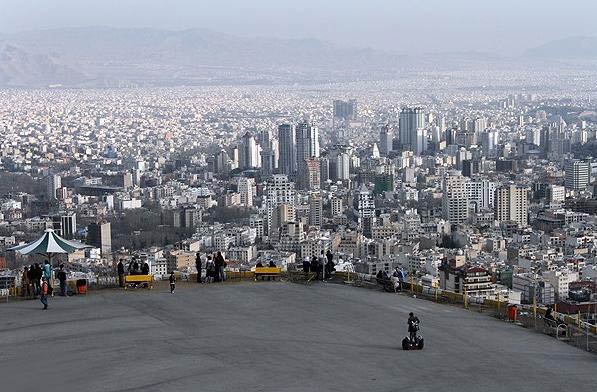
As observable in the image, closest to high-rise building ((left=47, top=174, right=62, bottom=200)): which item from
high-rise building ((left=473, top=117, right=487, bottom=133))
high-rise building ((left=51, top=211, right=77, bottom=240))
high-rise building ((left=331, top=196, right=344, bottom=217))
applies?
high-rise building ((left=51, top=211, right=77, bottom=240))

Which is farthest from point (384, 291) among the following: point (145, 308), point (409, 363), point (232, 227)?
point (232, 227)

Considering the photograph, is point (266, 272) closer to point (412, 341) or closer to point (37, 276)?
point (37, 276)

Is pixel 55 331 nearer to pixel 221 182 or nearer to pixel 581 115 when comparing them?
pixel 221 182

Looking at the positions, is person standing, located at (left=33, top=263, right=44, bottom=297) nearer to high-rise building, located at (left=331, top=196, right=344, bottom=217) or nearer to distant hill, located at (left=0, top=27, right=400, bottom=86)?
high-rise building, located at (left=331, top=196, right=344, bottom=217)

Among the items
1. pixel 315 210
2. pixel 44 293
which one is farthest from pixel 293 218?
pixel 44 293

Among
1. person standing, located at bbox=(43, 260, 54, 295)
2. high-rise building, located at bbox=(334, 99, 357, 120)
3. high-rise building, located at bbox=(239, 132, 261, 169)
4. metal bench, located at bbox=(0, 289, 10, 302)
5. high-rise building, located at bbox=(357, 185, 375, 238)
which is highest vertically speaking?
high-rise building, located at bbox=(334, 99, 357, 120)
